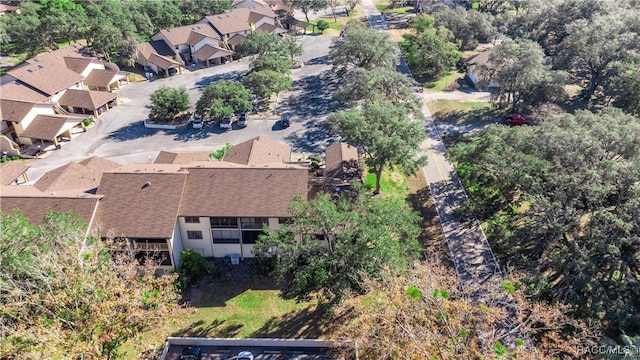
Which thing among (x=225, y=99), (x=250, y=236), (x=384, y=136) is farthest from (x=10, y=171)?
(x=384, y=136)

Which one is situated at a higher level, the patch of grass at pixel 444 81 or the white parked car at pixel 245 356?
the white parked car at pixel 245 356

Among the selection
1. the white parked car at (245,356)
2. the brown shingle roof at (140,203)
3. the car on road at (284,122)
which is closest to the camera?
the white parked car at (245,356)

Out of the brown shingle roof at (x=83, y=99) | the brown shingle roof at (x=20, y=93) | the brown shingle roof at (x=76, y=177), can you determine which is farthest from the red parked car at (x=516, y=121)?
the brown shingle roof at (x=20, y=93)

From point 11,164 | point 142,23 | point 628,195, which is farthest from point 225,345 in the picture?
point 142,23

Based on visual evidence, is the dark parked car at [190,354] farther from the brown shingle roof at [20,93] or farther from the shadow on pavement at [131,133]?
the brown shingle roof at [20,93]

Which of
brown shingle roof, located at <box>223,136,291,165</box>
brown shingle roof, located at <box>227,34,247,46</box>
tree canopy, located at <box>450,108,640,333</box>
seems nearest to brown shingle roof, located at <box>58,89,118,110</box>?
brown shingle roof, located at <box>223,136,291,165</box>
